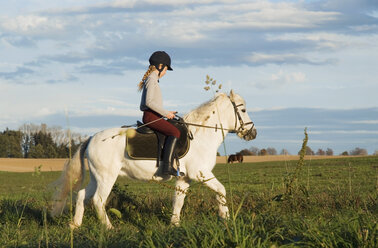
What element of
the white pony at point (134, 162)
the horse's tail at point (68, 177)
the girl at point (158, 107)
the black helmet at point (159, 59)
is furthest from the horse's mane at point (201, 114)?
the horse's tail at point (68, 177)

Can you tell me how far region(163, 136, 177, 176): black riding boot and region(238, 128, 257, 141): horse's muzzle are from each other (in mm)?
1494

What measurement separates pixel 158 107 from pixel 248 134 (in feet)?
6.44

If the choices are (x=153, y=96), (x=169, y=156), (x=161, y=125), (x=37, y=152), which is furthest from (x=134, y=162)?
(x=37, y=152)

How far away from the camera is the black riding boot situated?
8047 millimetres

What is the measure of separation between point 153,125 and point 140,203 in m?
1.91

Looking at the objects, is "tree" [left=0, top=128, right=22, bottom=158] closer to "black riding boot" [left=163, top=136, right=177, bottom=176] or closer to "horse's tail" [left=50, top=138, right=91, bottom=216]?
"horse's tail" [left=50, top=138, right=91, bottom=216]

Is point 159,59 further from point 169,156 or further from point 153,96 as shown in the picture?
point 169,156

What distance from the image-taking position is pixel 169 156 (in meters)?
8.08

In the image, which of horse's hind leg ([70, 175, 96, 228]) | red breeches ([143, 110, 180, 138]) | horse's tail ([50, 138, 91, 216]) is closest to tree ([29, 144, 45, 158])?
horse's tail ([50, 138, 91, 216])

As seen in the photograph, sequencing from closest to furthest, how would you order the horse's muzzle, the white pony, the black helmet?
the white pony < the black helmet < the horse's muzzle

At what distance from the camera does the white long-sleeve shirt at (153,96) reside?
8070 millimetres

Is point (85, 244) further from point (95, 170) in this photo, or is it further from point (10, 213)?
point (10, 213)

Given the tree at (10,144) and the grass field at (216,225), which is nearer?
the grass field at (216,225)

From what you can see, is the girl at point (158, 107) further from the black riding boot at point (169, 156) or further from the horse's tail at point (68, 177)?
the horse's tail at point (68, 177)
